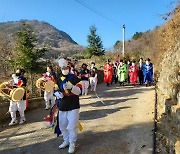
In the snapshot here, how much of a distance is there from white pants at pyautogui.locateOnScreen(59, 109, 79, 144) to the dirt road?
42cm

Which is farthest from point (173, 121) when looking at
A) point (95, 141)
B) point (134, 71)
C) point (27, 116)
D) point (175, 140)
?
point (134, 71)

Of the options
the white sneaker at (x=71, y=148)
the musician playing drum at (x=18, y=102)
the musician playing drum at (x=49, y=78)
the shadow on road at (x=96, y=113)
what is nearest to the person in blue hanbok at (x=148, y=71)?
the shadow on road at (x=96, y=113)

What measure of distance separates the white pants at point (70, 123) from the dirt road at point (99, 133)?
16.5 inches

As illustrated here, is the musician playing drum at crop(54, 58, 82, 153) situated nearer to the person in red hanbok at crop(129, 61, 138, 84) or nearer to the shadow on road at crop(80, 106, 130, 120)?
the shadow on road at crop(80, 106, 130, 120)

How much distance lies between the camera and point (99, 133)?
25.2 ft

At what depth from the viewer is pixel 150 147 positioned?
21.1ft

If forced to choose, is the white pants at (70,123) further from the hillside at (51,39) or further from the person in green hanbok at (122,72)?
the person in green hanbok at (122,72)

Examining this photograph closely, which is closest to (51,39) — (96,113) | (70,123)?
(96,113)

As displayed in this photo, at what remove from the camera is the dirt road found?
6660 mm

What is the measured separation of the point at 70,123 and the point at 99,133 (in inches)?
63.4

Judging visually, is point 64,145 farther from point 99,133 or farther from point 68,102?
point 99,133

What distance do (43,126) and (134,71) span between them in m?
10.2

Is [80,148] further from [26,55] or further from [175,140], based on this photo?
[26,55]

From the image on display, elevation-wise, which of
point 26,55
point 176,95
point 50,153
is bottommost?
point 50,153
